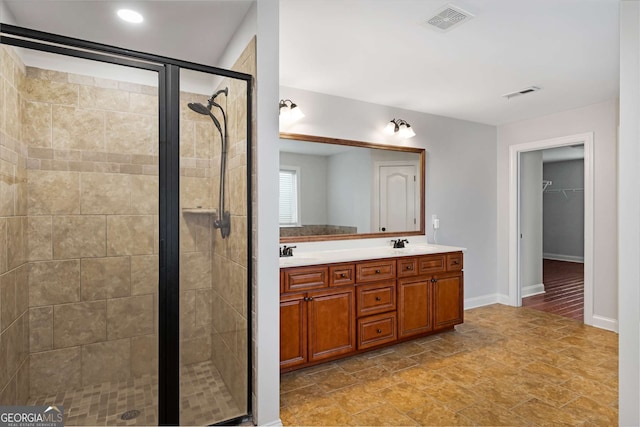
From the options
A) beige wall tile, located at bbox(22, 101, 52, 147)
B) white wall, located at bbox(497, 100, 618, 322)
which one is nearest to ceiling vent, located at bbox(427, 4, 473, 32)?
beige wall tile, located at bbox(22, 101, 52, 147)

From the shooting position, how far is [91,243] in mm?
1801

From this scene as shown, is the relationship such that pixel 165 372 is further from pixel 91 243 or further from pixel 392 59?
pixel 392 59

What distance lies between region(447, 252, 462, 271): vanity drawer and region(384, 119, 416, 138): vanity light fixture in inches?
55.0

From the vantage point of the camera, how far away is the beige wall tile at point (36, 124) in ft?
5.57

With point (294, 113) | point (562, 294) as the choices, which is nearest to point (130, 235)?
point (294, 113)

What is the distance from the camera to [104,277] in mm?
1821

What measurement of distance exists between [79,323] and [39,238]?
0.47m

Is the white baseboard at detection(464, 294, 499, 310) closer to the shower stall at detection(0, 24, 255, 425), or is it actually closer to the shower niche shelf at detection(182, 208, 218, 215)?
the shower stall at detection(0, 24, 255, 425)

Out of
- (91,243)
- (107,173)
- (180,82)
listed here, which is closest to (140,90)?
(180,82)

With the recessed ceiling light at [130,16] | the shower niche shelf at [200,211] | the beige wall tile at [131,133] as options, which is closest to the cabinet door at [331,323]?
the shower niche shelf at [200,211]

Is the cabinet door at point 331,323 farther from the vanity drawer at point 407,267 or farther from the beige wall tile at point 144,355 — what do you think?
the beige wall tile at point 144,355

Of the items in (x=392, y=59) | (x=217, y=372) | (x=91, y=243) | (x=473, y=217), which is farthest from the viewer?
(x=473, y=217)

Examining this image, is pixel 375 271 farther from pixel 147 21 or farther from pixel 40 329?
pixel 147 21

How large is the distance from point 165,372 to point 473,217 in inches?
160
